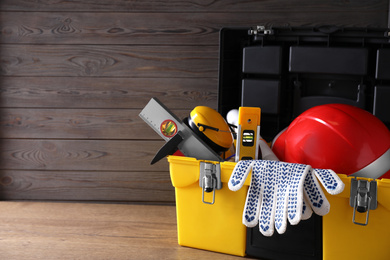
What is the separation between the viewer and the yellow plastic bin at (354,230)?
0.95m

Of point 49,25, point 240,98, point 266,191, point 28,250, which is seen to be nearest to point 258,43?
point 240,98

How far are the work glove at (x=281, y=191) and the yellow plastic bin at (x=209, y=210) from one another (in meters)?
0.06

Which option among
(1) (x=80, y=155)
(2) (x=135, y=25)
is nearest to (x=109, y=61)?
(2) (x=135, y=25)

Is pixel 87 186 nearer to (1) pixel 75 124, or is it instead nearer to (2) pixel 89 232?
(1) pixel 75 124

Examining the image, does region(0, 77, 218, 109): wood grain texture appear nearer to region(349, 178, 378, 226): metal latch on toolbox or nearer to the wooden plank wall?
the wooden plank wall

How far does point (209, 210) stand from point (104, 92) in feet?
2.52

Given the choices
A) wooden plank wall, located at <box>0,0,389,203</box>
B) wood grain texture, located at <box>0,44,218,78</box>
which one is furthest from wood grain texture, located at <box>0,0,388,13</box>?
wood grain texture, located at <box>0,44,218,78</box>

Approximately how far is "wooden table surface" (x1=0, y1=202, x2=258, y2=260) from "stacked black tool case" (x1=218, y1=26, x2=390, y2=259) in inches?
18.6

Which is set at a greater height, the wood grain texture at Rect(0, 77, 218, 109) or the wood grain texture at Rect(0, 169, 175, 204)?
the wood grain texture at Rect(0, 77, 218, 109)

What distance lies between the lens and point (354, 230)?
38.7 inches

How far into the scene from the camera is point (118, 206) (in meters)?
1.69

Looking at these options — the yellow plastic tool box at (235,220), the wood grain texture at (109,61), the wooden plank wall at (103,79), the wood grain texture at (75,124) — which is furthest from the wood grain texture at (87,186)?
the yellow plastic tool box at (235,220)

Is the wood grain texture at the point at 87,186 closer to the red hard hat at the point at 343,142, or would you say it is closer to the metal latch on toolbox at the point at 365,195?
the red hard hat at the point at 343,142

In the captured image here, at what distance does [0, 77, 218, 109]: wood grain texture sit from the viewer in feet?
5.40
